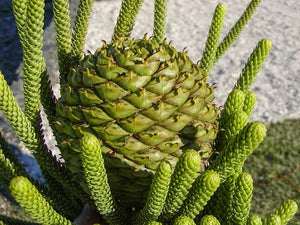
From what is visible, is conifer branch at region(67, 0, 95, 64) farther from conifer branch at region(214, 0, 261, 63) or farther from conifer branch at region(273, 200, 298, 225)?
conifer branch at region(273, 200, 298, 225)

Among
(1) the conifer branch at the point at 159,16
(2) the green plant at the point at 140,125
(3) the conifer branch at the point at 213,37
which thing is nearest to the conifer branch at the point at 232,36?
(3) the conifer branch at the point at 213,37

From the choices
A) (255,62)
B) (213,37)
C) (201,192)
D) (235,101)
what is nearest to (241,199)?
(201,192)

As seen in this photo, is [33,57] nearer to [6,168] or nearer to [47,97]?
[47,97]

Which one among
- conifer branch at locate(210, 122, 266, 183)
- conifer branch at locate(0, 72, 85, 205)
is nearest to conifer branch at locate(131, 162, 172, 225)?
conifer branch at locate(210, 122, 266, 183)

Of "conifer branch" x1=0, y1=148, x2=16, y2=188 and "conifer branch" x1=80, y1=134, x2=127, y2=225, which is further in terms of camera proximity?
"conifer branch" x1=0, y1=148, x2=16, y2=188

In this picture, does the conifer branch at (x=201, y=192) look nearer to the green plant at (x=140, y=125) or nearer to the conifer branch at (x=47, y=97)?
the green plant at (x=140, y=125)

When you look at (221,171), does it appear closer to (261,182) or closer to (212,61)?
(212,61)

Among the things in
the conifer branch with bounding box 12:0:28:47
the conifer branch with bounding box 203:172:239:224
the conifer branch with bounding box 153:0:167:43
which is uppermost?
the conifer branch with bounding box 153:0:167:43
